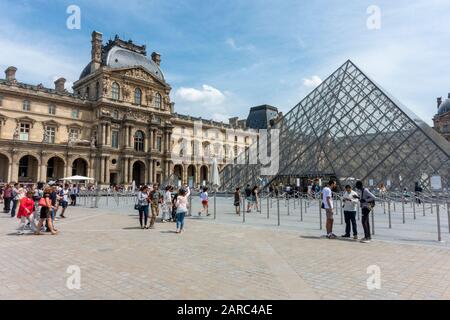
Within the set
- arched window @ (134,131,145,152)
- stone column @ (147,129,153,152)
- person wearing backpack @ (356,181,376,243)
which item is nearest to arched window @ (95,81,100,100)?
arched window @ (134,131,145,152)

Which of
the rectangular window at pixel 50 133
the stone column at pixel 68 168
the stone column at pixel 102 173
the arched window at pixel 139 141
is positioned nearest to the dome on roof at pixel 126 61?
the arched window at pixel 139 141

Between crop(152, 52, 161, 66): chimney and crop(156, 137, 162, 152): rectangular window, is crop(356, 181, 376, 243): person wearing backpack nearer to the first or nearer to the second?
crop(156, 137, 162, 152): rectangular window

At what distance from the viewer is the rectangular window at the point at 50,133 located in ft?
127

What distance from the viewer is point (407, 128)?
20500 mm

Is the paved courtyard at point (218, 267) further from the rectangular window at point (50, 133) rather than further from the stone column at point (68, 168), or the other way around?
the rectangular window at point (50, 133)

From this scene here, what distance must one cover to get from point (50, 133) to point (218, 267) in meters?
40.5

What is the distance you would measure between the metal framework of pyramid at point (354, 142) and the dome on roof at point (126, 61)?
90.0 feet

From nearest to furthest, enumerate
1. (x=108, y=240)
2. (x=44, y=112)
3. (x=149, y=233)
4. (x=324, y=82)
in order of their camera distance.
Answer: (x=108, y=240), (x=149, y=233), (x=324, y=82), (x=44, y=112)

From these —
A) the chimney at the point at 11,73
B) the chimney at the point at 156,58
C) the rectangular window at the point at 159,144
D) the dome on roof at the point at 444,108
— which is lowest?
the rectangular window at the point at 159,144

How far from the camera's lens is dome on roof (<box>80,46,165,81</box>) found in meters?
44.5

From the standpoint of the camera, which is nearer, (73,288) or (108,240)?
(73,288)

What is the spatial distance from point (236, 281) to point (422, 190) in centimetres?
1784
